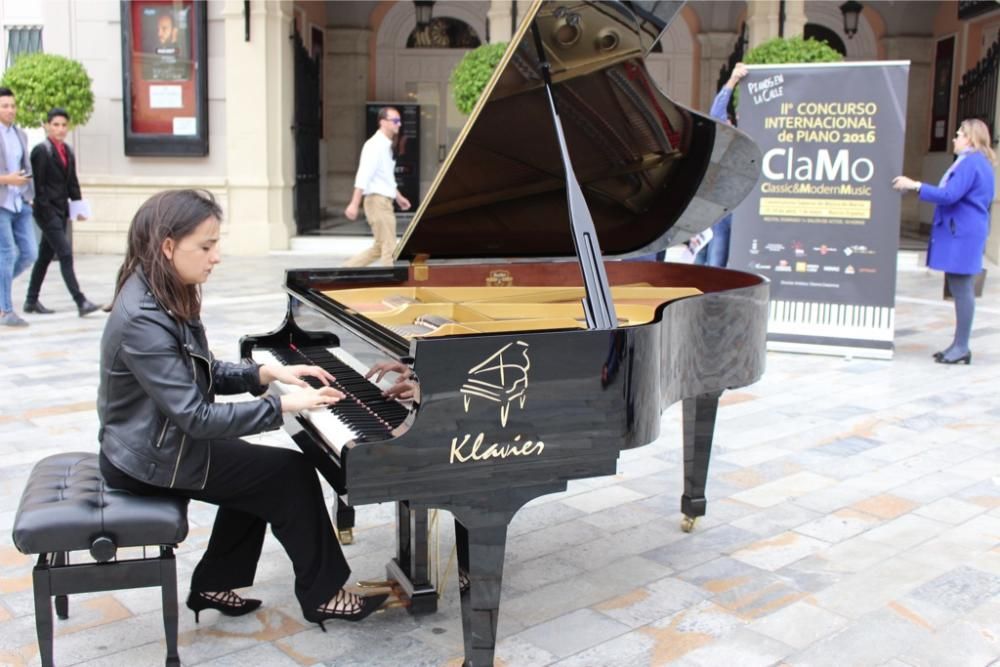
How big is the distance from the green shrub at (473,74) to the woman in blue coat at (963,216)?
553 centimetres

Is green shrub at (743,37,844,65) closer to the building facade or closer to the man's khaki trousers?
the building facade

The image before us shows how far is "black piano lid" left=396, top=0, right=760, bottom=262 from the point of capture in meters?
3.31

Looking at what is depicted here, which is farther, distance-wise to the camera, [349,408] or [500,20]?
[500,20]

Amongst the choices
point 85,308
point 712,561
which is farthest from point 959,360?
point 85,308

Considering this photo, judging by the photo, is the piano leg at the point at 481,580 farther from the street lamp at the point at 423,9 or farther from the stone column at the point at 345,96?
the stone column at the point at 345,96

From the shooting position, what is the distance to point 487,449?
99.3 inches

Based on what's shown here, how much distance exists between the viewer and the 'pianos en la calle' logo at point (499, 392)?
2488 mm

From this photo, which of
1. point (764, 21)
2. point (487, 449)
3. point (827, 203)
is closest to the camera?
point (487, 449)

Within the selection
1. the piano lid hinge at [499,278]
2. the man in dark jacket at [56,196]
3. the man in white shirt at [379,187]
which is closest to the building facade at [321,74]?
the man in white shirt at [379,187]

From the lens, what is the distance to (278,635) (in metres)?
3.08

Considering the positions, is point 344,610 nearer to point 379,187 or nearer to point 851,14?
point 379,187

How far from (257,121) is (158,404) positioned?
10.6m

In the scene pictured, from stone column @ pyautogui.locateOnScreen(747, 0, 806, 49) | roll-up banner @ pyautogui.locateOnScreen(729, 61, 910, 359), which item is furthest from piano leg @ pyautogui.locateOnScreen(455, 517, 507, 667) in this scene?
stone column @ pyautogui.locateOnScreen(747, 0, 806, 49)

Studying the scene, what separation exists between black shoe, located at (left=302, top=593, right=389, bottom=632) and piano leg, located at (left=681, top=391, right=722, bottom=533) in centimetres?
147
